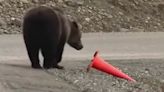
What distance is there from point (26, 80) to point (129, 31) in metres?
11.0

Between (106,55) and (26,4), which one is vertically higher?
(106,55)

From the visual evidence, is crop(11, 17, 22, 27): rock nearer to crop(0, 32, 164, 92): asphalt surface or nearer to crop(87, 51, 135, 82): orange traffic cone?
crop(0, 32, 164, 92): asphalt surface

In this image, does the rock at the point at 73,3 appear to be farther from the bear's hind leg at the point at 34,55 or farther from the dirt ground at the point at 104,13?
the bear's hind leg at the point at 34,55

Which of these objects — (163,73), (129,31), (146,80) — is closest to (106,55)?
(163,73)

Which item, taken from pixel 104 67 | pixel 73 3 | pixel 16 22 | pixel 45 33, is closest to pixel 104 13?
pixel 73 3

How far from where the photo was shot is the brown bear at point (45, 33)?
11023mm

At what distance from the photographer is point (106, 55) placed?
14.0m

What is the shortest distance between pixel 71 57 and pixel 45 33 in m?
2.53

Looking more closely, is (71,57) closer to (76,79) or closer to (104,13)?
(76,79)

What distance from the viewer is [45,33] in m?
11.0

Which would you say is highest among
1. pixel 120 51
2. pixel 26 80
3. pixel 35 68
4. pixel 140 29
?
pixel 26 80

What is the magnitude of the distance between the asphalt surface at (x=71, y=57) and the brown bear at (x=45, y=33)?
29 cm

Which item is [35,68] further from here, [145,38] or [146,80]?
[145,38]

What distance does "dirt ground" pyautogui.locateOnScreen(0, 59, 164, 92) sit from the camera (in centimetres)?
895
